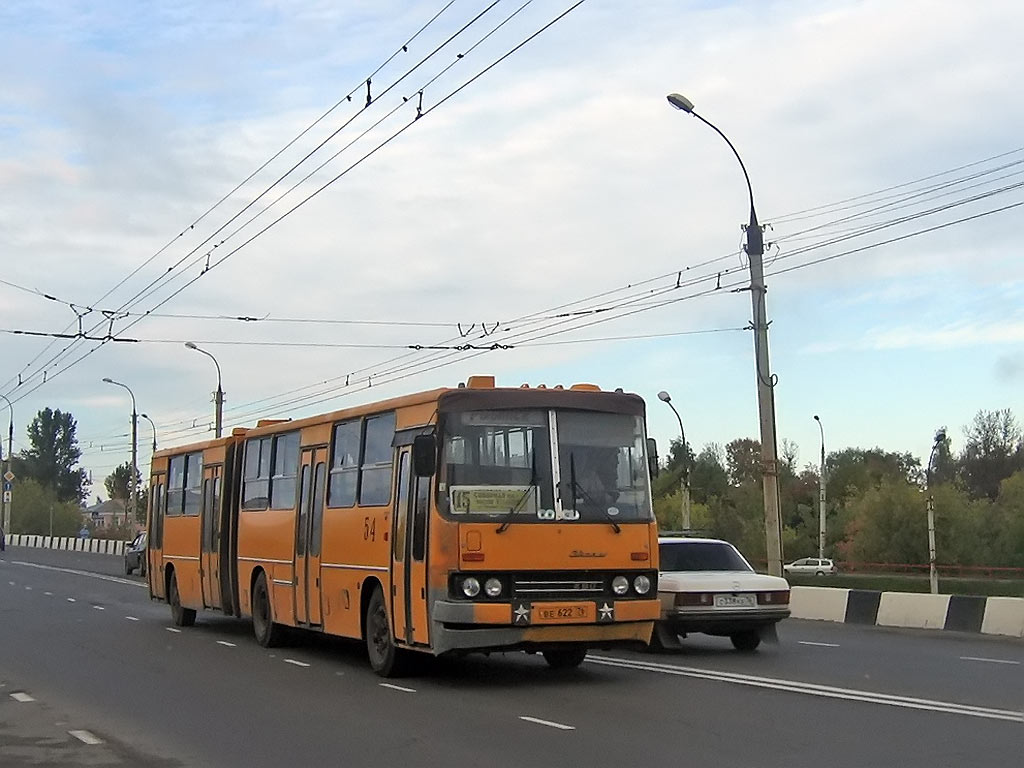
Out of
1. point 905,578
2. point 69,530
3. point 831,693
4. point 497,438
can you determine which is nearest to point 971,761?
point 831,693

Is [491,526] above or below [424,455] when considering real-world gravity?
below

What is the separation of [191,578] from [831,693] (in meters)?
13.3

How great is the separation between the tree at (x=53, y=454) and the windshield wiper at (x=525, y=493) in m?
157

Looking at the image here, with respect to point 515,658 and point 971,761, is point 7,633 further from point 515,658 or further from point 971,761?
point 971,761

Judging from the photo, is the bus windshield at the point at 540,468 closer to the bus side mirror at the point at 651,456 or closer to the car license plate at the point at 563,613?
the bus side mirror at the point at 651,456

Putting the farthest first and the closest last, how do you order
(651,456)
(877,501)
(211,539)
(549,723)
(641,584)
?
(877,501), (211,539), (651,456), (641,584), (549,723)

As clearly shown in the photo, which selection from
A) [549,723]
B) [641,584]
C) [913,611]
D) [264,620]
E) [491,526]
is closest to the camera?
[549,723]

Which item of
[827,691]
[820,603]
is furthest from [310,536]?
[820,603]

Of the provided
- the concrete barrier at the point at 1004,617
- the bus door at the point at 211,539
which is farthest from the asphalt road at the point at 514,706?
the bus door at the point at 211,539

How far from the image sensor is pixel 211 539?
2227 centimetres

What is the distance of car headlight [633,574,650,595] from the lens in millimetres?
14281

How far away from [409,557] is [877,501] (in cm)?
7091

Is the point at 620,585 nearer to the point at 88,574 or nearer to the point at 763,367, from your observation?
the point at 763,367

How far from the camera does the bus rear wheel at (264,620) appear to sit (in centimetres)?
1905
